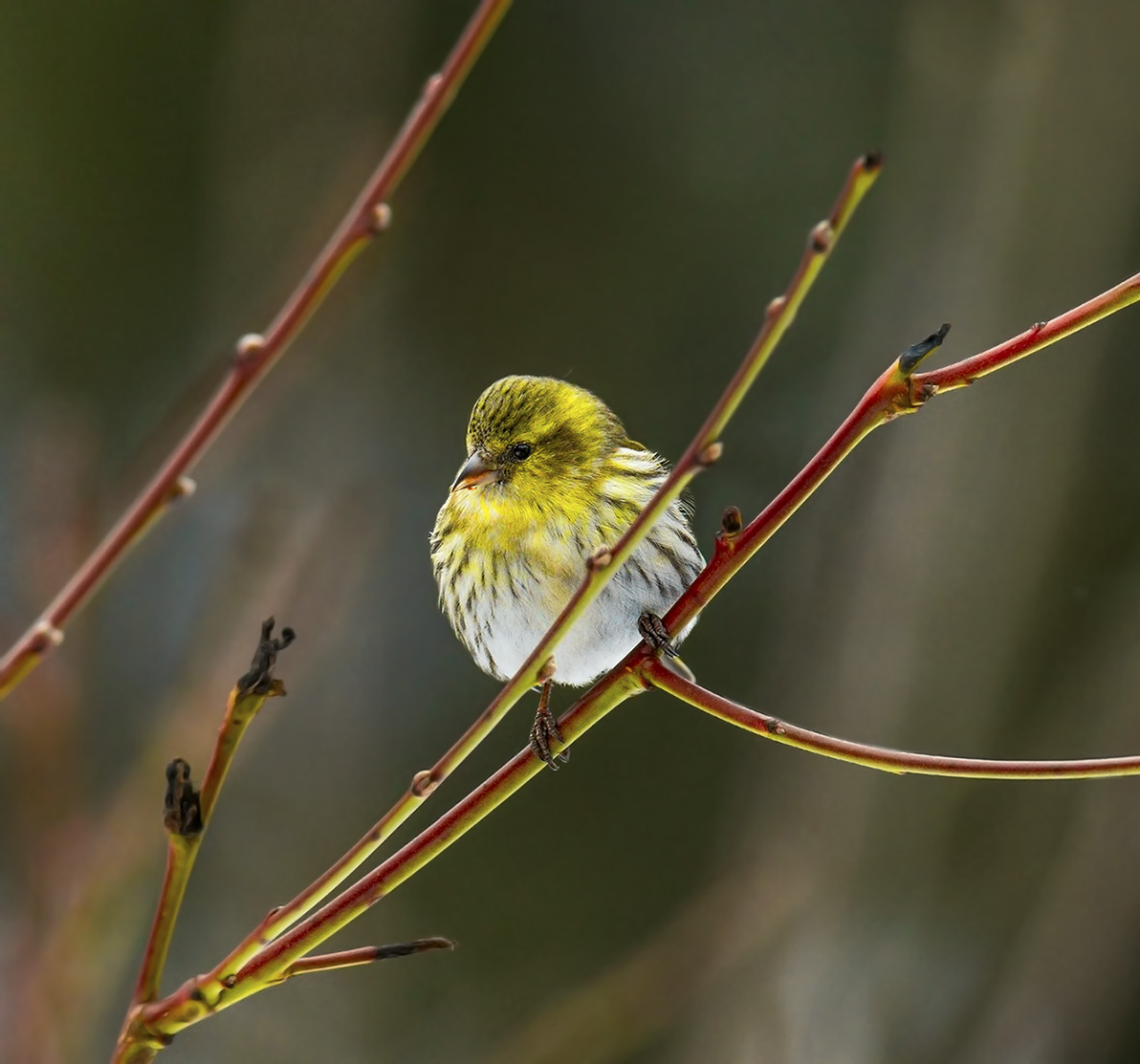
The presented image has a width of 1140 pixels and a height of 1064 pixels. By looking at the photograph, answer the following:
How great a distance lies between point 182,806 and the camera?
3.95 feet

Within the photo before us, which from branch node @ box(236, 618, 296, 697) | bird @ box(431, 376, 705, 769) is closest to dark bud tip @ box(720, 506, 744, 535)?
branch node @ box(236, 618, 296, 697)

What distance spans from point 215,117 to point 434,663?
88.8 inches

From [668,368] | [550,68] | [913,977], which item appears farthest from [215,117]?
[913,977]

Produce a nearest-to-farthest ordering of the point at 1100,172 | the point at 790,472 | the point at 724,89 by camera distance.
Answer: the point at 1100,172, the point at 790,472, the point at 724,89

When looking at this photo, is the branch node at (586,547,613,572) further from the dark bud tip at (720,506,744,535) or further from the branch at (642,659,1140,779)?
the branch at (642,659,1140,779)

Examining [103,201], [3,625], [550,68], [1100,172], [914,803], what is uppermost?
[1100,172]

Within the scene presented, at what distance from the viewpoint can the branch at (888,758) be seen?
1208 mm

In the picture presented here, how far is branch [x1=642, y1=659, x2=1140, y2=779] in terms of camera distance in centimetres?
121

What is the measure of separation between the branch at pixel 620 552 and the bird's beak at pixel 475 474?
1385 millimetres

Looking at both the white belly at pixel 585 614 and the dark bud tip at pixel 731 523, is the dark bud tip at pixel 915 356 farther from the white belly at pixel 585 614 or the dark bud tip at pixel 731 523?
the white belly at pixel 585 614

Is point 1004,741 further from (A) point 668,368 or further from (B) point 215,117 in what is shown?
(B) point 215,117

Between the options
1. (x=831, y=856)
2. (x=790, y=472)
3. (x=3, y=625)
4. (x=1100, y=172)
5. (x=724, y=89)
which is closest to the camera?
(x=3, y=625)

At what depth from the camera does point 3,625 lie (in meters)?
2.44

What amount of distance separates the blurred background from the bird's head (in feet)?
4.09
